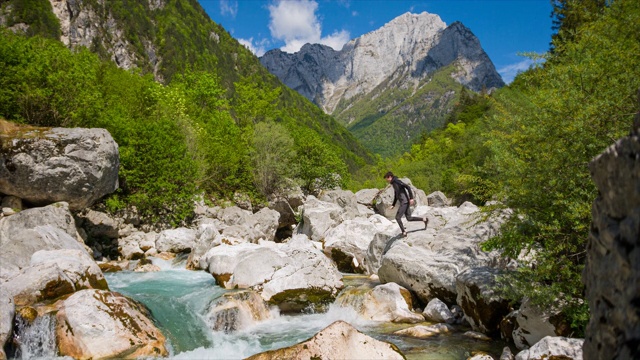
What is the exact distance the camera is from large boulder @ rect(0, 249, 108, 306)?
9.88 metres

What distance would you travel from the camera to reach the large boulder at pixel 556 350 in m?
7.09

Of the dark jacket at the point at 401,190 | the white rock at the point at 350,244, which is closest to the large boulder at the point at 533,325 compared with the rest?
the dark jacket at the point at 401,190

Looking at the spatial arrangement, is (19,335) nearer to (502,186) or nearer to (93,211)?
(502,186)

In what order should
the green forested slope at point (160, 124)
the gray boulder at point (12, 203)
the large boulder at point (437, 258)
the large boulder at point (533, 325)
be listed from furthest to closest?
the green forested slope at point (160, 124), the gray boulder at point (12, 203), the large boulder at point (437, 258), the large boulder at point (533, 325)

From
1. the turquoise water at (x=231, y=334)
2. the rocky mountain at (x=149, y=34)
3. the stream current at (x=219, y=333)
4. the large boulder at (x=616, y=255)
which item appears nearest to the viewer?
the large boulder at (x=616, y=255)

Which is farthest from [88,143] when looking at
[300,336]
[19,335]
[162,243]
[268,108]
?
[268,108]

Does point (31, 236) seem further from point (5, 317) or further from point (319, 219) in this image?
point (319, 219)

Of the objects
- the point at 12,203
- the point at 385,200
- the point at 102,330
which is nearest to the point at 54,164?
the point at 12,203

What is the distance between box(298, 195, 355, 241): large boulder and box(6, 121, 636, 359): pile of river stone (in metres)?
3.61

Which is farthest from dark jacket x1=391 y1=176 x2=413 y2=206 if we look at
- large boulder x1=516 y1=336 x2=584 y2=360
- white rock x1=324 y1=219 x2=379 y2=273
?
large boulder x1=516 y1=336 x2=584 y2=360

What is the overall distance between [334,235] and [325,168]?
23.6 metres

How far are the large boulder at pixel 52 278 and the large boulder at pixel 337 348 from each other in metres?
6.09

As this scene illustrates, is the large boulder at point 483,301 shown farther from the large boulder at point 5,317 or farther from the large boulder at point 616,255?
the large boulder at point 5,317

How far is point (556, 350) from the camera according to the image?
7.17 meters
